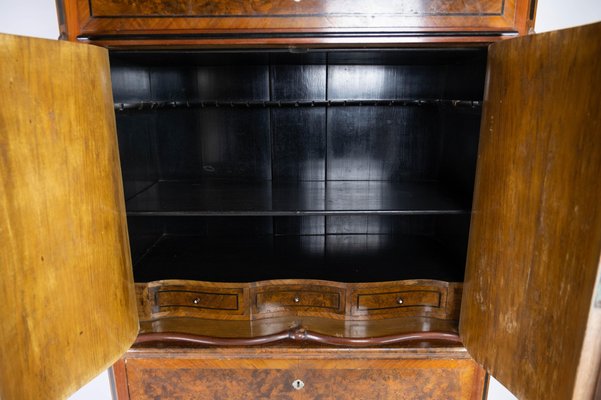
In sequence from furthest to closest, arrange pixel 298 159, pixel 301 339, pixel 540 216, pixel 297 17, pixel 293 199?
1. pixel 298 159
2. pixel 293 199
3. pixel 301 339
4. pixel 297 17
5. pixel 540 216

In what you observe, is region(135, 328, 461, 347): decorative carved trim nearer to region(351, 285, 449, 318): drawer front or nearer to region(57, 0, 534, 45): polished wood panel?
region(351, 285, 449, 318): drawer front

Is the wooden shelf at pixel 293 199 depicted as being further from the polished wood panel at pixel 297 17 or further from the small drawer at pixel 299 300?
the polished wood panel at pixel 297 17

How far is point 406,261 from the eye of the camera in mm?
1168

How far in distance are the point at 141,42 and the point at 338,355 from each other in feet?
2.58

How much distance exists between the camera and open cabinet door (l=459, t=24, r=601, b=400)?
559 millimetres

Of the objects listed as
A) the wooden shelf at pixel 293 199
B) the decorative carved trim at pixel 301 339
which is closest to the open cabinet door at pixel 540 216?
the decorative carved trim at pixel 301 339

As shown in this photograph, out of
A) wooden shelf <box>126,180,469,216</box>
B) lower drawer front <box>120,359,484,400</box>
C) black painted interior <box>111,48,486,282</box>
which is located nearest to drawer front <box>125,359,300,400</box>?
lower drawer front <box>120,359,484,400</box>

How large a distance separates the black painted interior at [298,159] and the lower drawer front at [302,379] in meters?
0.22

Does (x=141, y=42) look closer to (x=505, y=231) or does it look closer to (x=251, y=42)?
(x=251, y=42)

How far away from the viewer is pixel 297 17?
0.79 metres

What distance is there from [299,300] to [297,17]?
0.64 metres

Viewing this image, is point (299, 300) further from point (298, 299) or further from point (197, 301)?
point (197, 301)

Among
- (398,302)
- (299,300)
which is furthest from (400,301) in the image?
(299,300)

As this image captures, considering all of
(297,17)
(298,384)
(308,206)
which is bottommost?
(298,384)
